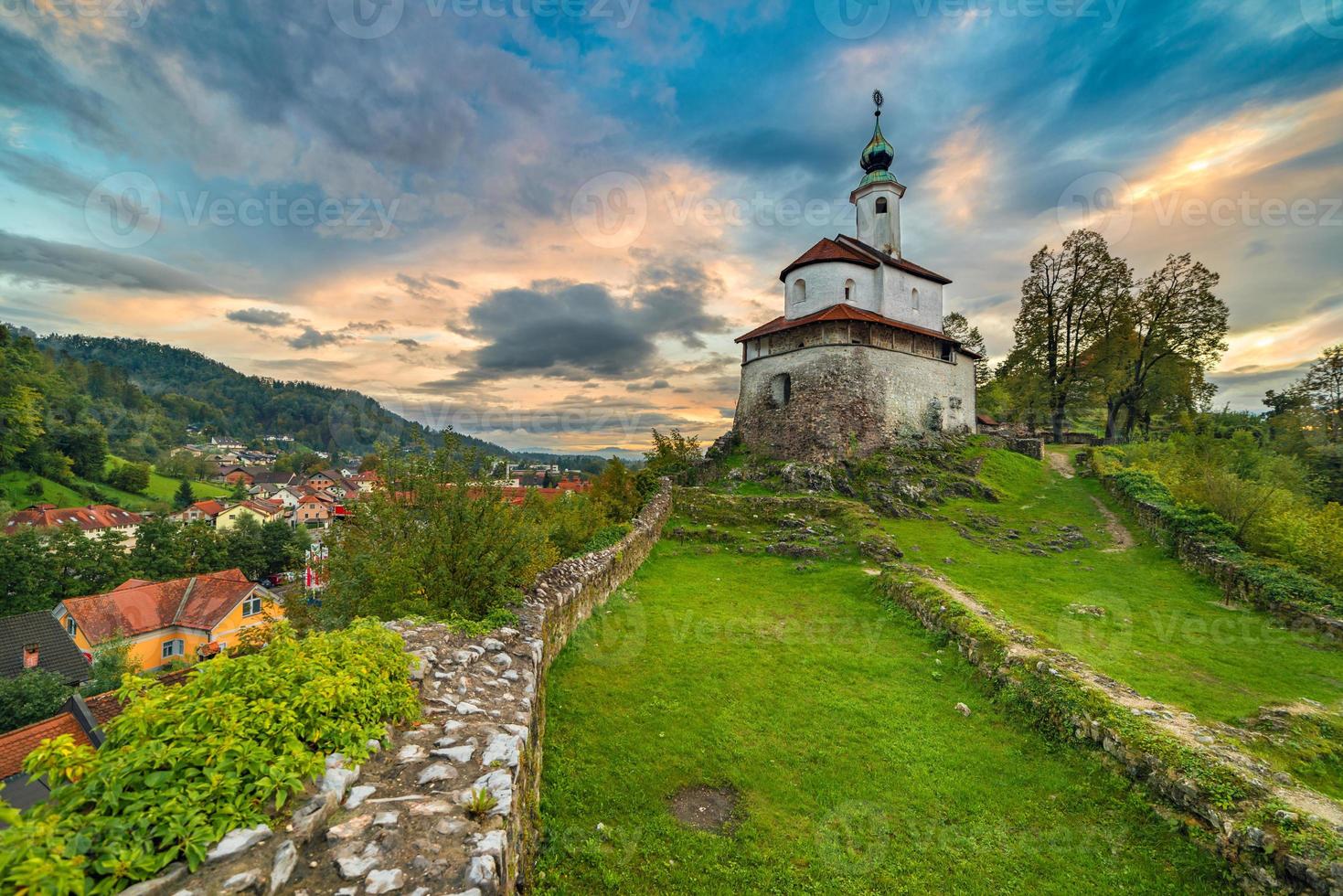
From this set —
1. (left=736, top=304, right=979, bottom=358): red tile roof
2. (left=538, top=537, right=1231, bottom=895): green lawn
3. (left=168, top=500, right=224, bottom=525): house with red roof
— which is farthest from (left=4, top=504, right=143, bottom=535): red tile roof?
(left=538, top=537, right=1231, bottom=895): green lawn

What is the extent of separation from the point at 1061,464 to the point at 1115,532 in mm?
13826

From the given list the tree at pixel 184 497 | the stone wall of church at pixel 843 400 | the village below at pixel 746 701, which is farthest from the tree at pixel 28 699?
the tree at pixel 184 497

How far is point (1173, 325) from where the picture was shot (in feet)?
104

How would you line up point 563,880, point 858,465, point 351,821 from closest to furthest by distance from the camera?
point 351,821 → point 563,880 → point 858,465

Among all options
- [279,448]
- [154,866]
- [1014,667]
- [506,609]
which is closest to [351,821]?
[154,866]

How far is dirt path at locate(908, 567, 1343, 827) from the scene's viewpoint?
5.46 meters

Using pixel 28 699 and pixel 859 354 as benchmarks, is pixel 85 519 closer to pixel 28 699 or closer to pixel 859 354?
pixel 28 699

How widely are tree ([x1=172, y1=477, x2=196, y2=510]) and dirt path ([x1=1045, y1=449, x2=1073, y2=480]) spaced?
108m

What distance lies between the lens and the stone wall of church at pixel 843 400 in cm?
3005

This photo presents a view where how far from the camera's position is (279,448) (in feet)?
559

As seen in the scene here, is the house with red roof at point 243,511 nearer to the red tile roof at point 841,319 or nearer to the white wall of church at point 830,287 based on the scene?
the red tile roof at point 841,319

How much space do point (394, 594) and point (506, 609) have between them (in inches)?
67.4

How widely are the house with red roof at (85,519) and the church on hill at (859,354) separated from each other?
63592mm

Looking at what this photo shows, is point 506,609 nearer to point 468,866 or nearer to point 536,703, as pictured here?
point 536,703
